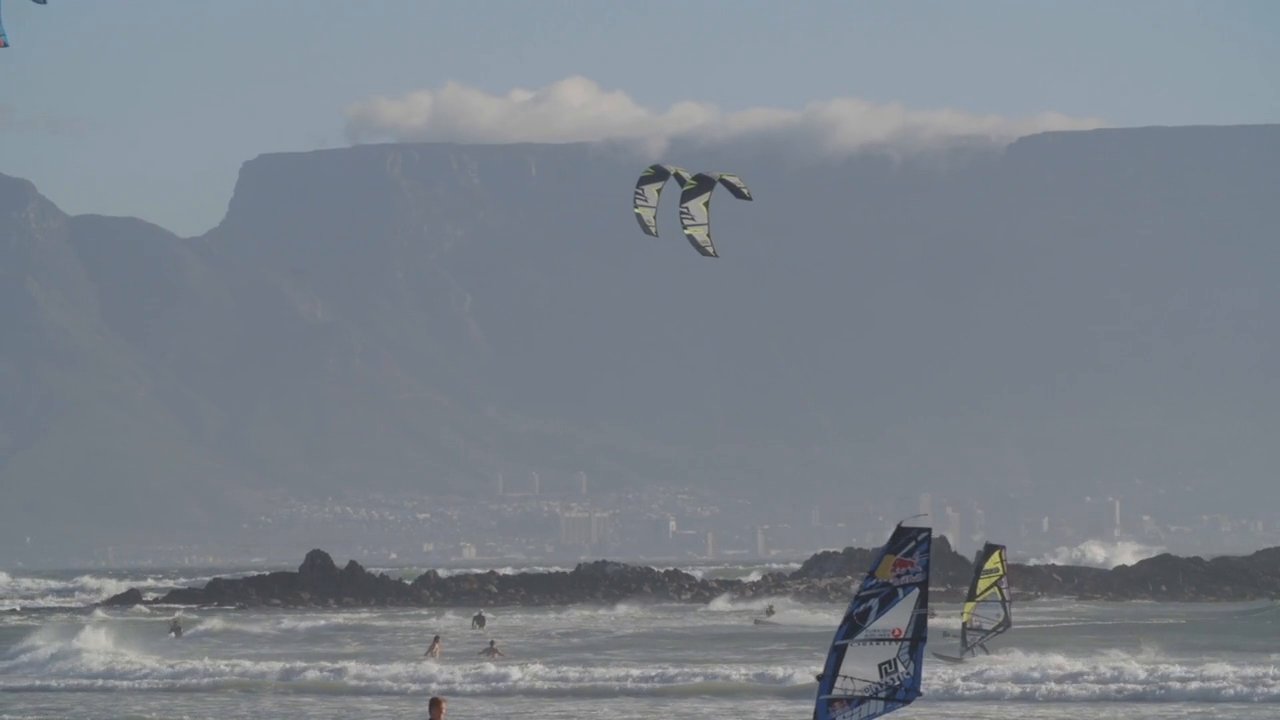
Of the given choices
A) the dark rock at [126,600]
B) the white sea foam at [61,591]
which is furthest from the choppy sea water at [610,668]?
Result: the white sea foam at [61,591]

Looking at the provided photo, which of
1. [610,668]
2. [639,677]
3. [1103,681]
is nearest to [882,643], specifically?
[1103,681]

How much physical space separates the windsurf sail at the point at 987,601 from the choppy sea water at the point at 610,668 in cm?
45

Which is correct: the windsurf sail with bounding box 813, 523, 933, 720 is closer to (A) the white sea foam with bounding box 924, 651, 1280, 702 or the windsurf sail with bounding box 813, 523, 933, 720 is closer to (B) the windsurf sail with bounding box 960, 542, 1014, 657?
(A) the white sea foam with bounding box 924, 651, 1280, 702

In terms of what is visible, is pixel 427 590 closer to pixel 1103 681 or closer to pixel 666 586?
pixel 666 586

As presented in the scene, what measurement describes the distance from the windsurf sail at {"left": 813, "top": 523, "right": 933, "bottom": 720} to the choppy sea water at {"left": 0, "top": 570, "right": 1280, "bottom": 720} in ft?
38.3

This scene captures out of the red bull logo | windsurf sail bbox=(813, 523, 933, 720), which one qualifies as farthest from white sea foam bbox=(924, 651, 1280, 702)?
the red bull logo

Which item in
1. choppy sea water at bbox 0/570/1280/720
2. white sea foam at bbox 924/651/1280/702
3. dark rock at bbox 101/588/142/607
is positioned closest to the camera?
choppy sea water at bbox 0/570/1280/720

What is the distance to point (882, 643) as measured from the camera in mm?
19719

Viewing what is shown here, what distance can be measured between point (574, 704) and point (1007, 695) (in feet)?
21.4

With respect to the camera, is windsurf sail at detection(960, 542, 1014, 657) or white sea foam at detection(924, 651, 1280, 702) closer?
white sea foam at detection(924, 651, 1280, 702)

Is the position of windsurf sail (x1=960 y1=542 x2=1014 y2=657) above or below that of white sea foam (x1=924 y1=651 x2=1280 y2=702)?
above

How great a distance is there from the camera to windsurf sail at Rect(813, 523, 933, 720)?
1964 cm

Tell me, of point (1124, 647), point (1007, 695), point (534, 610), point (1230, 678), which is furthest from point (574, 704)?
point (534, 610)

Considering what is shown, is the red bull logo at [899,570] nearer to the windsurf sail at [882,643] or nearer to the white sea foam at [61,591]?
the windsurf sail at [882,643]
